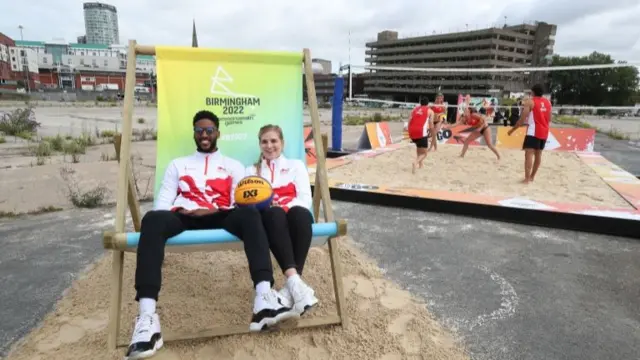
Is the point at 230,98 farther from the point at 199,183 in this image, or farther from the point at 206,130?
the point at 199,183

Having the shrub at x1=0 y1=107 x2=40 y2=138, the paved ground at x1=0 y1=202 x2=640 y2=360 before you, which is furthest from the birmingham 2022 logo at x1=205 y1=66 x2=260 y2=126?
the shrub at x1=0 y1=107 x2=40 y2=138

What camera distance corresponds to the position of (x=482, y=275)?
2.88m

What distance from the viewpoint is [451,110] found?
1777 cm

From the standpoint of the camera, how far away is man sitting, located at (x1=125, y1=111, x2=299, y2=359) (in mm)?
1788

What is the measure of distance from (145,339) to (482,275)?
226 centimetres

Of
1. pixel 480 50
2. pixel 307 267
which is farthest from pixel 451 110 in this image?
pixel 480 50

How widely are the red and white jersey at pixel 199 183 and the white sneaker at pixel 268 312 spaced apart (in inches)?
27.3

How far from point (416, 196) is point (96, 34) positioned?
570 ft

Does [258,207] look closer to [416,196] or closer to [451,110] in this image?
[416,196]

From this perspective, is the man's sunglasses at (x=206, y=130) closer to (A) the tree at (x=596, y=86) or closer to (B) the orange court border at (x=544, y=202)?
(B) the orange court border at (x=544, y=202)

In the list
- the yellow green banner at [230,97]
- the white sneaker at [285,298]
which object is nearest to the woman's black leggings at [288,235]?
the white sneaker at [285,298]

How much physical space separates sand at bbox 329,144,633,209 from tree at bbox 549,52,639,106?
61075 mm

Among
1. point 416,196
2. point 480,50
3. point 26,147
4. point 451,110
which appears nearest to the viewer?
point 416,196

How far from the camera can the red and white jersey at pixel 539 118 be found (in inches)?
212
